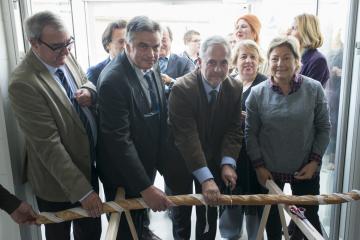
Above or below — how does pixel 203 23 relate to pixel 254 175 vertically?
above

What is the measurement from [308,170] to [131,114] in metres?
0.91

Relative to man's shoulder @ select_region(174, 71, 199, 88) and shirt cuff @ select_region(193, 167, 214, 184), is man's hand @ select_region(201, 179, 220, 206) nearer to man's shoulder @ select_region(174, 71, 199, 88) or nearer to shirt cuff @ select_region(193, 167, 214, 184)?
shirt cuff @ select_region(193, 167, 214, 184)

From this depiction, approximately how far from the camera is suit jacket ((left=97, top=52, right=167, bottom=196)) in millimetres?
1303

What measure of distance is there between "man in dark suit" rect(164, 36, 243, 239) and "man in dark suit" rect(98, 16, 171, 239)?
0.47 feet

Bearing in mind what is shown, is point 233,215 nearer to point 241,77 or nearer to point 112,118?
point 241,77

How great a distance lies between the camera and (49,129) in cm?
123

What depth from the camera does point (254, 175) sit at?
5.81 feet

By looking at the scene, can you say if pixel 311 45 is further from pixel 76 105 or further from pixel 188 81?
pixel 76 105

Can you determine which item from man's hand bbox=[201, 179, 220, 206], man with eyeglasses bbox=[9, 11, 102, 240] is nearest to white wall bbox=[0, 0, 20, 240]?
man with eyeglasses bbox=[9, 11, 102, 240]

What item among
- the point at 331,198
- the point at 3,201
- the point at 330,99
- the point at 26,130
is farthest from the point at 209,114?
the point at 330,99

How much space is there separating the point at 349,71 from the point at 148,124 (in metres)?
1.13

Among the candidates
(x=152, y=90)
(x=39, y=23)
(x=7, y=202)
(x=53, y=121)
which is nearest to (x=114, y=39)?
(x=152, y=90)

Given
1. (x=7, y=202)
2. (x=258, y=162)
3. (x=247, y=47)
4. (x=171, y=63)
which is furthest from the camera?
(x=171, y=63)

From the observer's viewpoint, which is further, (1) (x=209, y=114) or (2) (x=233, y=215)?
(2) (x=233, y=215)
